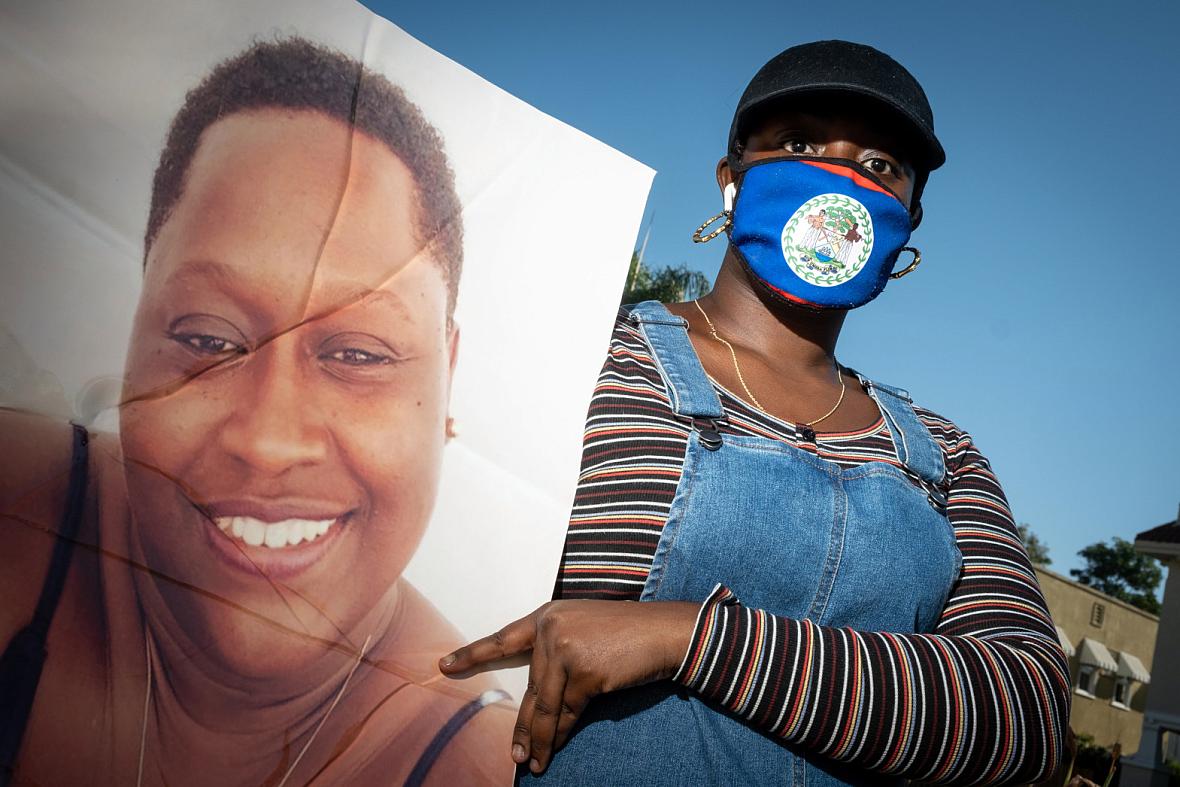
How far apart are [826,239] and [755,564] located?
0.69m

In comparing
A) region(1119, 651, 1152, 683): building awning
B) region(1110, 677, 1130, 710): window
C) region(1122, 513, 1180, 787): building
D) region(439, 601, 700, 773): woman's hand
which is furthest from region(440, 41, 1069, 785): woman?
region(1110, 677, 1130, 710): window

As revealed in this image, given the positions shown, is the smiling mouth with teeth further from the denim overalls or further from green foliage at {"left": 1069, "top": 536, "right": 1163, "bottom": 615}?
green foliage at {"left": 1069, "top": 536, "right": 1163, "bottom": 615}

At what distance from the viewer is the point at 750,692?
1229mm

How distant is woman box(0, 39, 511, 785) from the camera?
2.96ft

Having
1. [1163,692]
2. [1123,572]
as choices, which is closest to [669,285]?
[1163,692]

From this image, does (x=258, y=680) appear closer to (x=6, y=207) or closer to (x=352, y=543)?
(x=352, y=543)

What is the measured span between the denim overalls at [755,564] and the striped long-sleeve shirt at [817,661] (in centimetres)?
4

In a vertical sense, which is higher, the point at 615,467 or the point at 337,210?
the point at 337,210

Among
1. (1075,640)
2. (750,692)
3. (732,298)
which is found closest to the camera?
(750,692)

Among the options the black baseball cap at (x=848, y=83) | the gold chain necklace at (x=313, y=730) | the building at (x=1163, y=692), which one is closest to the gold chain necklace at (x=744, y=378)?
the black baseball cap at (x=848, y=83)

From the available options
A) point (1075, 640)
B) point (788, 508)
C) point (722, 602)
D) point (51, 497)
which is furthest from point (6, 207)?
point (1075, 640)

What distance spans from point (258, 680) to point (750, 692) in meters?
0.63

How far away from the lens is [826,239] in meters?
1.72

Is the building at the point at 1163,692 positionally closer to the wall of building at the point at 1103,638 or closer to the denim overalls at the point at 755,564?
the wall of building at the point at 1103,638
